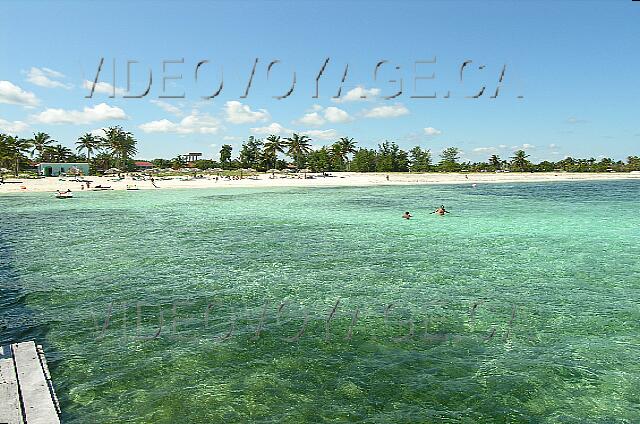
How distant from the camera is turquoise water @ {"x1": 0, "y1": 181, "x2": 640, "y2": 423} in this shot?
8930 millimetres

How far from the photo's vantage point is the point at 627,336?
1253 cm

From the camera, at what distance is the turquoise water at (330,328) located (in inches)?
352

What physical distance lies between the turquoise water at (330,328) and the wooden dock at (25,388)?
0.56 meters

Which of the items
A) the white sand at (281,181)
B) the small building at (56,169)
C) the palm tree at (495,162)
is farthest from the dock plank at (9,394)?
the palm tree at (495,162)

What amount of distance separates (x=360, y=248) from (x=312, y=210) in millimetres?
22874

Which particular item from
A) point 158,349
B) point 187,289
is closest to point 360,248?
point 187,289

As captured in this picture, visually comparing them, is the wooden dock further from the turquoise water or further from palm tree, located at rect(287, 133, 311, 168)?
palm tree, located at rect(287, 133, 311, 168)

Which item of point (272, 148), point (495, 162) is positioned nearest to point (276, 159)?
point (272, 148)

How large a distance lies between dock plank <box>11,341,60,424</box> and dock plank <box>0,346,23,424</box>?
122mm

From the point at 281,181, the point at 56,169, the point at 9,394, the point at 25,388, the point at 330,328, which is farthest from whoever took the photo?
the point at 281,181

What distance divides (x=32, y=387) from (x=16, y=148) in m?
124

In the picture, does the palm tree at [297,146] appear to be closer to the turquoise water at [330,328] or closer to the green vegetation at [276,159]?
the green vegetation at [276,159]

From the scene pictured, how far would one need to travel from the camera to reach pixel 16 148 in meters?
109

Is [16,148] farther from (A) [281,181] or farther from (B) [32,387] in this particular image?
(B) [32,387]
